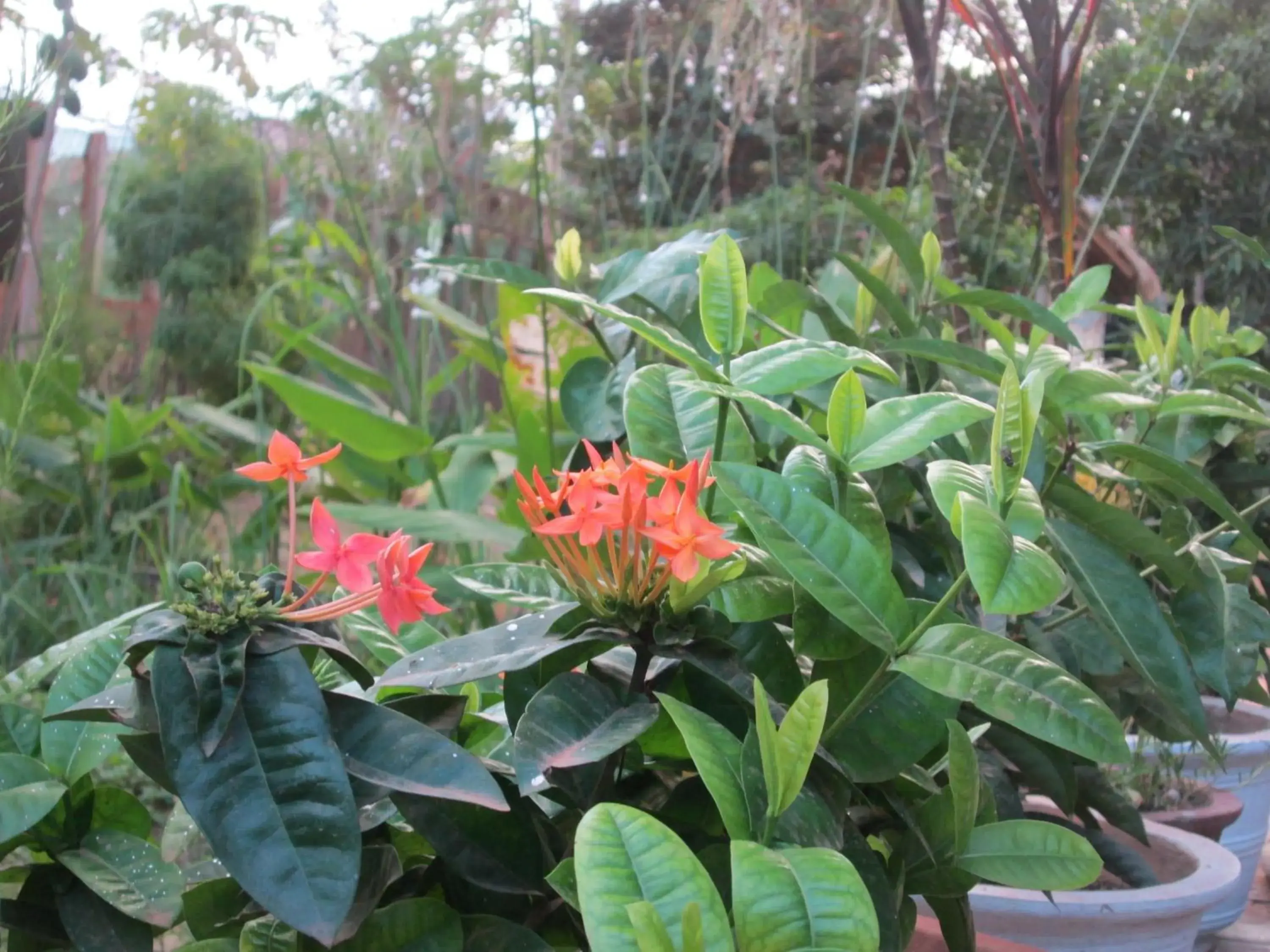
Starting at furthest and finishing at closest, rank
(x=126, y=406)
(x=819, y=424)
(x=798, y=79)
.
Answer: (x=126, y=406)
(x=798, y=79)
(x=819, y=424)

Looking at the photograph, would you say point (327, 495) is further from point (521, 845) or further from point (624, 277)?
point (521, 845)

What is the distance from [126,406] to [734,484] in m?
1.88

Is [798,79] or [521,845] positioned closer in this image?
[521,845]

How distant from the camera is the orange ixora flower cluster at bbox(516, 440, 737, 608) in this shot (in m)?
0.35

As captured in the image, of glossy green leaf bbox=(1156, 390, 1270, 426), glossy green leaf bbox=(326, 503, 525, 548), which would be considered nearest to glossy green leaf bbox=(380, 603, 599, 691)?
glossy green leaf bbox=(1156, 390, 1270, 426)

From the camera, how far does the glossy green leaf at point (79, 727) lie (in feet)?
1.42

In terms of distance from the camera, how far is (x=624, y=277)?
77 cm

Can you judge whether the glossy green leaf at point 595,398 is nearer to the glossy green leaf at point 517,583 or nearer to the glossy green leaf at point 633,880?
the glossy green leaf at point 517,583

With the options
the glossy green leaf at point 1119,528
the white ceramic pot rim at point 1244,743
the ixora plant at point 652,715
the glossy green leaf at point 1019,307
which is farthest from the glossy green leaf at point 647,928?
the white ceramic pot rim at point 1244,743

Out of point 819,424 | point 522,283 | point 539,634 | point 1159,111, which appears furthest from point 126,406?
point 1159,111

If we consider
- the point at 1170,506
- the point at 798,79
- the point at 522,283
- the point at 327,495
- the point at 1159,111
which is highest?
the point at 1159,111

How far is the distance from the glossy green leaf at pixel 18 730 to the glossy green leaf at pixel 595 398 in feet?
1.24

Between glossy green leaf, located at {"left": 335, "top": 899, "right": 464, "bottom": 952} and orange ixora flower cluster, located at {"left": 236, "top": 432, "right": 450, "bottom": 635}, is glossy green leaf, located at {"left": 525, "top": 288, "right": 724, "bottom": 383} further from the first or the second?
glossy green leaf, located at {"left": 335, "top": 899, "right": 464, "bottom": 952}

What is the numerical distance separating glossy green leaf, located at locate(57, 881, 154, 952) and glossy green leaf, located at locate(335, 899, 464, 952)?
0.10m
